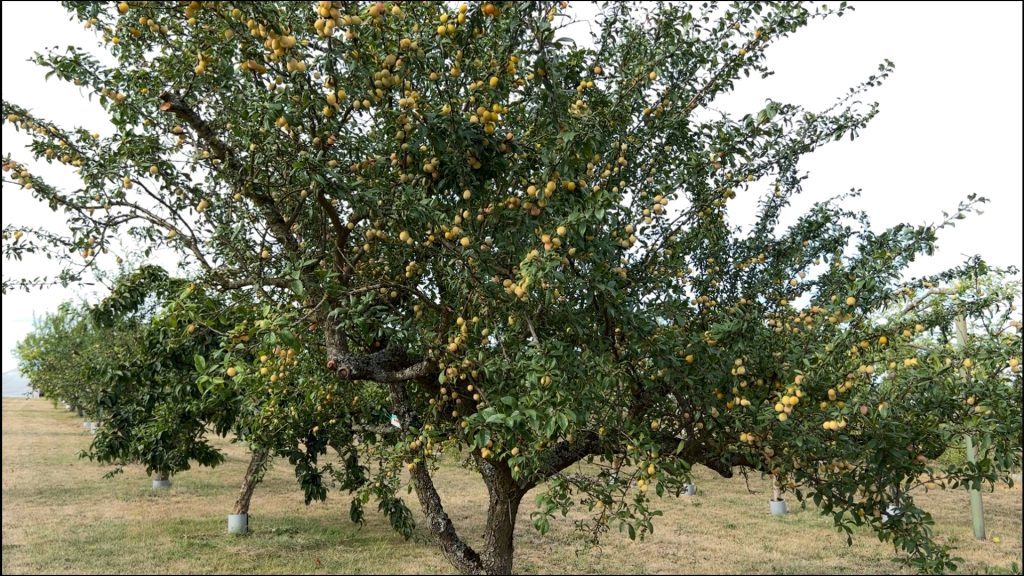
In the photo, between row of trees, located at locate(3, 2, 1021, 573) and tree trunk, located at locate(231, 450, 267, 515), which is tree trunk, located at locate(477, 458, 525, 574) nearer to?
row of trees, located at locate(3, 2, 1021, 573)

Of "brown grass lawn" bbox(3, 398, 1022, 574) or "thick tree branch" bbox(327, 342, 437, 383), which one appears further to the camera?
"brown grass lawn" bbox(3, 398, 1022, 574)

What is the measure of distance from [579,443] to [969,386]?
2395mm

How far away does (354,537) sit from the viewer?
10883 mm

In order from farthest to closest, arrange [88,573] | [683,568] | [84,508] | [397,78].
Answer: [84,508] < [683,568] < [88,573] < [397,78]

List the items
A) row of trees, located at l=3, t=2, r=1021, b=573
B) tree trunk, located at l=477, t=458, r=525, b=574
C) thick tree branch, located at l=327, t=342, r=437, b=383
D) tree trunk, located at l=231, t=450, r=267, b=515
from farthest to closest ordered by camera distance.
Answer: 1. tree trunk, located at l=231, t=450, r=267, b=515
2. tree trunk, located at l=477, t=458, r=525, b=574
3. thick tree branch, located at l=327, t=342, r=437, b=383
4. row of trees, located at l=3, t=2, r=1021, b=573

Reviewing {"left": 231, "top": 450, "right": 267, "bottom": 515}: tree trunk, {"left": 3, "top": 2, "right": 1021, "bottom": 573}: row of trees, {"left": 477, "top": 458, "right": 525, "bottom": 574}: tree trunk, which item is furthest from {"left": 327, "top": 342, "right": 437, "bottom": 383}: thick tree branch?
{"left": 231, "top": 450, "right": 267, "bottom": 515}: tree trunk

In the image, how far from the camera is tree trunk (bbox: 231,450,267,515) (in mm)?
9469

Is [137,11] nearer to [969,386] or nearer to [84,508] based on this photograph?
[969,386]

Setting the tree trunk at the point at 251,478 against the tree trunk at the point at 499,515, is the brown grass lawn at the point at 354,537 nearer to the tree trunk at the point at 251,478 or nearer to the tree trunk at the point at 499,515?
the tree trunk at the point at 251,478

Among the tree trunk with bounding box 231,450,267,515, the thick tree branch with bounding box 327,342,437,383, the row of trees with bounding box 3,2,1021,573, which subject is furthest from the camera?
the tree trunk with bounding box 231,450,267,515

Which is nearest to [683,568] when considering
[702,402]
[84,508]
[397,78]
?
[702,402]

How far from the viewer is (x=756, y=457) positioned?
4379mm

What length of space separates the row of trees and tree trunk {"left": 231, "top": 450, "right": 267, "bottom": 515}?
4.34 m

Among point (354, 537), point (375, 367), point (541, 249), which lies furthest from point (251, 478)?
point (541, 249)
